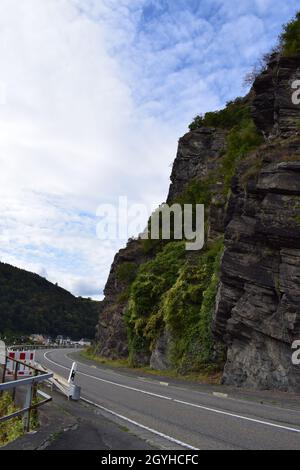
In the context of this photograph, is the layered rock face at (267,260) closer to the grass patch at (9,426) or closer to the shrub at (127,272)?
the grass patch at (9,426)

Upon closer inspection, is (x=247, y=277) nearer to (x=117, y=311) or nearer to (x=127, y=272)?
(x=127, y=272)

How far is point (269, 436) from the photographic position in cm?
854

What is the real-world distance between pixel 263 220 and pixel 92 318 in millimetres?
110575

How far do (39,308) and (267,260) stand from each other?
96.8 metres

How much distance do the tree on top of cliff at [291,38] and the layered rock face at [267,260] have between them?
3.64 ft

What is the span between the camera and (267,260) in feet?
70.2

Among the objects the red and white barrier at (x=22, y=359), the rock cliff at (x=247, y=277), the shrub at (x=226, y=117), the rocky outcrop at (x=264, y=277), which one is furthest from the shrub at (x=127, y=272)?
the red and white barrier at (x=22, y=359)

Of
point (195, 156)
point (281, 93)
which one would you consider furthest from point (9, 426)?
point (195, 156)

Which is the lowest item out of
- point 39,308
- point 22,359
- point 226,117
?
point 22,359

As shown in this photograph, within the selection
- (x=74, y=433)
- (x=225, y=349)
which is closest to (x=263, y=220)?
(x=225, y=349)

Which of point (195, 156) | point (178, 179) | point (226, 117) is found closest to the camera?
point (195, 156)

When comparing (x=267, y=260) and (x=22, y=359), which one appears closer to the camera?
(x=22, y=359)

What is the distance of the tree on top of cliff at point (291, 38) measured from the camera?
25.5 meters
